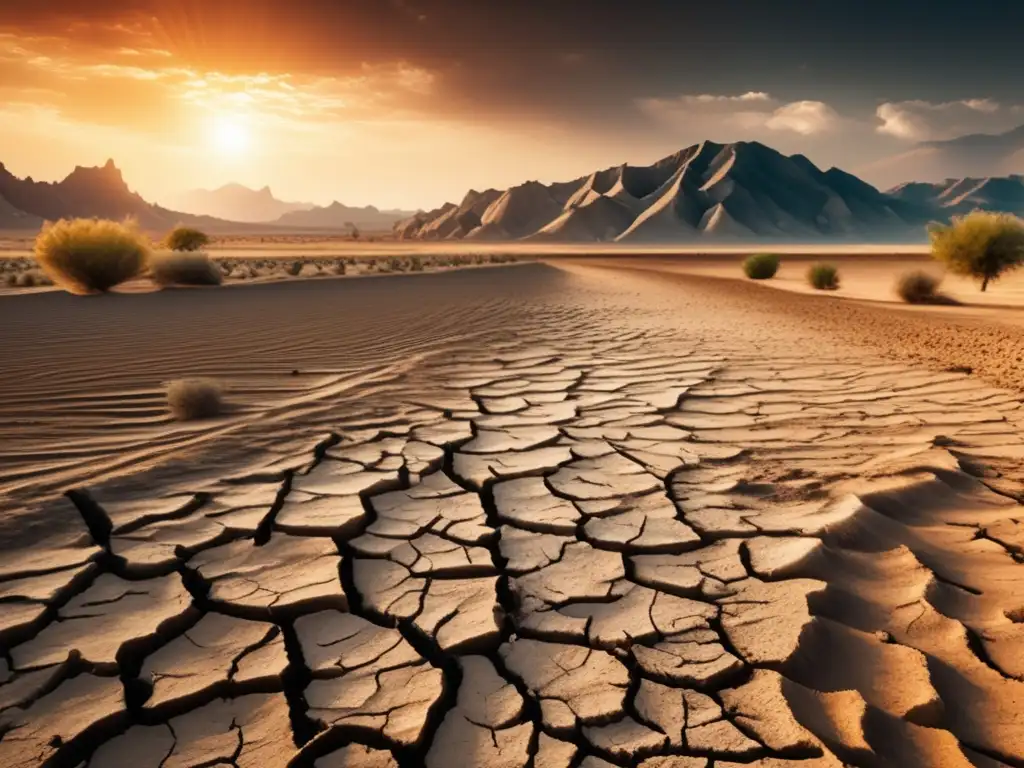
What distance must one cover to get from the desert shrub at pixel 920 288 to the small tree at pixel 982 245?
1.69 metres

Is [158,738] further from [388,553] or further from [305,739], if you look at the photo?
[388,553]

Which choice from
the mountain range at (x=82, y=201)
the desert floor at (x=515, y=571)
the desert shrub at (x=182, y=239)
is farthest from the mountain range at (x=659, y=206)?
the desert floor at (x=515, y=571)

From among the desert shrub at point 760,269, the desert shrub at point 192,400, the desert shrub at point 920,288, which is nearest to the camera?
the desert shrub at point 192,400

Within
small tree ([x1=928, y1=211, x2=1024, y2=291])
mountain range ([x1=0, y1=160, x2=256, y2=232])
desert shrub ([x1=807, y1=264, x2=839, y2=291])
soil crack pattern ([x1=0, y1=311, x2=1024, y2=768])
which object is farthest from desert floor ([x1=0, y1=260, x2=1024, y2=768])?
mountain range ([x1=0, y1=160, x2=256, y2=232])

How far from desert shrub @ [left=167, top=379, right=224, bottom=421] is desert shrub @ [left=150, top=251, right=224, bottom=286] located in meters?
8.47

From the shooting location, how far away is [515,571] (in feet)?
7.68

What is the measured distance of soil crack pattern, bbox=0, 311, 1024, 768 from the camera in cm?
157

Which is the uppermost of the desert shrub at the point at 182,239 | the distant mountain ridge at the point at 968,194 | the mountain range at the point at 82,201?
the distant mountain ridge at the point at 968,194

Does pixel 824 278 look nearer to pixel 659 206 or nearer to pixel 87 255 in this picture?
pixel 87 255

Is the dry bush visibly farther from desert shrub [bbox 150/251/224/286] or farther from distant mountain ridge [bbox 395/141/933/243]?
distant mountain ridge [bbox 395/141/933/243]

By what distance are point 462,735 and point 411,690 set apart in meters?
0.21

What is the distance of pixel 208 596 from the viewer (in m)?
2.17

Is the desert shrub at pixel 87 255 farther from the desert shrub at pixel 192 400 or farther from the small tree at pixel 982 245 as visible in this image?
the small tree at pixel 982 245

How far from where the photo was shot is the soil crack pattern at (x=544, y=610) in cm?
157
